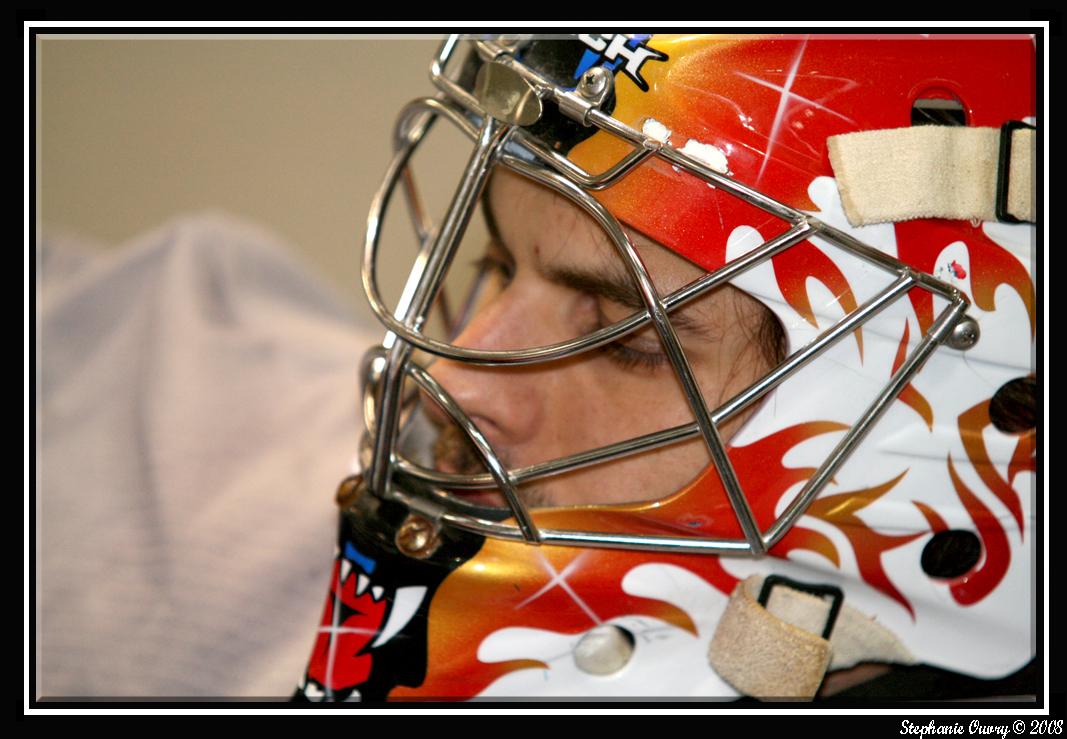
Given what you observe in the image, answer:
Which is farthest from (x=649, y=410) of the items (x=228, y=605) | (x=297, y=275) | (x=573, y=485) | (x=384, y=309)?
(x=297, y=275)

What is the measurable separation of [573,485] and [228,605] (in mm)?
456

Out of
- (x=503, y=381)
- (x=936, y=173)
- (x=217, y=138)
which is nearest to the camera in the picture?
(x=936, y=173)

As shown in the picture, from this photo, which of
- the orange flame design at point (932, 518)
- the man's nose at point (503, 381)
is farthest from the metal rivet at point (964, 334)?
the man's nose at point (503, 381)

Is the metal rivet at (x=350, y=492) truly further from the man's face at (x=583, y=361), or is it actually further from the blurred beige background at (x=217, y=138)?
the blurred beige background at (x=217, y=138)

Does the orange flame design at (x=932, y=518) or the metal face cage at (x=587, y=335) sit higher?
the metal face cage at (x=587, y=335)

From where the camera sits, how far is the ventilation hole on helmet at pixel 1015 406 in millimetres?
663

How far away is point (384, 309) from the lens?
67 centimetres

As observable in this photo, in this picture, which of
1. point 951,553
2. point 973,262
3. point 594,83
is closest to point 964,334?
point 973,262

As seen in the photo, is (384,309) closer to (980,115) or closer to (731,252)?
(731,252)

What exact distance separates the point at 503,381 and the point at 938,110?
1.10ft

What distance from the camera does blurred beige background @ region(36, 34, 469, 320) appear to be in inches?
55.7

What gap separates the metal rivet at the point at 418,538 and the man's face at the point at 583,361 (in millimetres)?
47

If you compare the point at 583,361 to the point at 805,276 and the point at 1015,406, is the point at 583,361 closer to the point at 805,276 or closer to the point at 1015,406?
the point at 805,276

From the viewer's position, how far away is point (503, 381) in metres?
0.72
